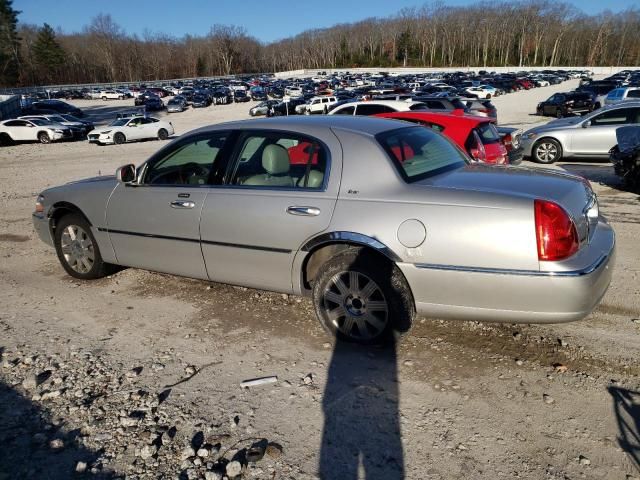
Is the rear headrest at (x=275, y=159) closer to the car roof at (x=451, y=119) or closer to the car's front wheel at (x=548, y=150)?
the car roof at (x=451, y=119)

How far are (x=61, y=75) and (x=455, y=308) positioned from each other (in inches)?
4985

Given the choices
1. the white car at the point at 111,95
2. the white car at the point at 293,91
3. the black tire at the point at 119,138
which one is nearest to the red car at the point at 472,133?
the black tire at the point at 119,138

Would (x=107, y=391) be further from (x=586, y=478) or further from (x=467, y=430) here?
(x=586, y=478)

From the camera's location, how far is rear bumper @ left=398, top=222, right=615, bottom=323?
9.59 ft

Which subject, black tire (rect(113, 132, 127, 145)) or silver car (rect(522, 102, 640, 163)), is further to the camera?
black tire (rect(113, 132, 127, 145))

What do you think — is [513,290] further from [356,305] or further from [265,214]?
[265,214]

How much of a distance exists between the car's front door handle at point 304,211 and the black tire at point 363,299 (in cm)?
34

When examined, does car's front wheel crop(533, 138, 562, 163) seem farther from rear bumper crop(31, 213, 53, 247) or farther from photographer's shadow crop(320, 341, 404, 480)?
rear bumper crop(31, 213, 53, 247)

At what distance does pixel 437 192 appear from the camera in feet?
10.5

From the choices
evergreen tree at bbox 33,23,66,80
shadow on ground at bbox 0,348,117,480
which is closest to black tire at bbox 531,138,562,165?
shadow on ground at bbox 0,348,117,480

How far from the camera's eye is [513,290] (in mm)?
2988

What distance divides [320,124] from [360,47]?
163m

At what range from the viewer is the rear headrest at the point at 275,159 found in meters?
3.87

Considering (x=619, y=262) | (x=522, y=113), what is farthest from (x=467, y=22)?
(x=619, y=262)
